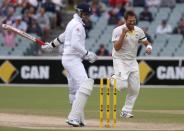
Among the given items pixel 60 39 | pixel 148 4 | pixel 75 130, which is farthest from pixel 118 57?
pixel 148 4

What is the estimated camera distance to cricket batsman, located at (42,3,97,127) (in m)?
12.3

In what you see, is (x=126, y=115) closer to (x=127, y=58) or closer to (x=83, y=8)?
(x=127, y=58)

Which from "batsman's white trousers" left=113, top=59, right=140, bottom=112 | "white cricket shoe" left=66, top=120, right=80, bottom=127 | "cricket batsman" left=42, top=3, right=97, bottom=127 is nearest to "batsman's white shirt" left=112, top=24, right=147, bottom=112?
"batsman's white trousers" left=113, top=59, right=140, bottom=112

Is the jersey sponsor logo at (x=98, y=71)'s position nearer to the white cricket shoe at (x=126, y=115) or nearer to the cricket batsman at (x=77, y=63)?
the white cricket shoe at (x=126, y=115)

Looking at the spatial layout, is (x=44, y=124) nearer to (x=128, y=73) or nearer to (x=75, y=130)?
(x=75, y=130)

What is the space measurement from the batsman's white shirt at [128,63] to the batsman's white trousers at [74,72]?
1.94 meters

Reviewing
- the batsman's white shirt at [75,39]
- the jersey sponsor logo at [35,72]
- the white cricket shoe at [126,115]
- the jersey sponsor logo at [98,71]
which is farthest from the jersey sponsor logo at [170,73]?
the batsman's white shirt at [75,39]

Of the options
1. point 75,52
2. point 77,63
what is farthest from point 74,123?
point 75,52

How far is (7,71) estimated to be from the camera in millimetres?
24266

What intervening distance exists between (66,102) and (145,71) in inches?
231

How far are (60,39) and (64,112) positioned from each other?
284 centimetres

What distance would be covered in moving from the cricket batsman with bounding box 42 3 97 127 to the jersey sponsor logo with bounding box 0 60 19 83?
11.7 meters

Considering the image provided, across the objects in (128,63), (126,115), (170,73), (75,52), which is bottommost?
(170,73)

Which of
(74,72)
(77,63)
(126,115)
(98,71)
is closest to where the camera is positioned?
(74,72)
